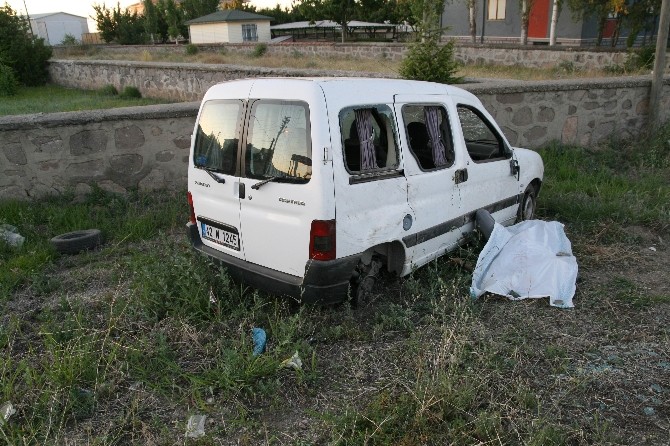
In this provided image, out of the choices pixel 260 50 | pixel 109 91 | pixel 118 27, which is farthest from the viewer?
pixel 118 27

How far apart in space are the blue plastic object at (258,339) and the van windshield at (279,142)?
1.06m

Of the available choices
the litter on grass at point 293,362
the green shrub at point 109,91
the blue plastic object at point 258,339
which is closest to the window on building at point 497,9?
the green shrub at point 109,91

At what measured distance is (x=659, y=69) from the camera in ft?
30.3

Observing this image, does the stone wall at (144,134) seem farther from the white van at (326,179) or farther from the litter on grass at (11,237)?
the white van at (326,179)

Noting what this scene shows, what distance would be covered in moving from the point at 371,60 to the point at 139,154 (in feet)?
59.0

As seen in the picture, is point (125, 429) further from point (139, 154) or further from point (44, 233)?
point (139, 154)

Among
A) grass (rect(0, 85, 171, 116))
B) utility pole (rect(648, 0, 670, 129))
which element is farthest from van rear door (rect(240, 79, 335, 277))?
grass (rect(0, 85, 171, 116))

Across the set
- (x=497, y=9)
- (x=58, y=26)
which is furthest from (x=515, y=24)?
(x=58, y=26)

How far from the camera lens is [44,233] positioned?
226 inches

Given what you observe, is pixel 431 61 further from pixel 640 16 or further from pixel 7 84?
pixel 7 84

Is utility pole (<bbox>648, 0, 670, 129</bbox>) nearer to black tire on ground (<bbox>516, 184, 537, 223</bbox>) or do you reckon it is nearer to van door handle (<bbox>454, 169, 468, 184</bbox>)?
black tire on ground (<bbox>516, 184, 537, 223</bbox>)

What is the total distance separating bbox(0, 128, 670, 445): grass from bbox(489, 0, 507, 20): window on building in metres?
28.2

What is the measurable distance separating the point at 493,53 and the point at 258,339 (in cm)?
1862

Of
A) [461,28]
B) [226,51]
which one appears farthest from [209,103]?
[461,28]
